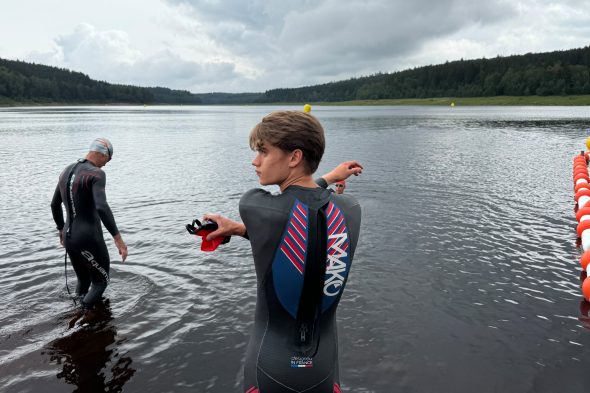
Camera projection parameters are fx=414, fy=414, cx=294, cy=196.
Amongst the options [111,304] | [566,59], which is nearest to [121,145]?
[111,304]

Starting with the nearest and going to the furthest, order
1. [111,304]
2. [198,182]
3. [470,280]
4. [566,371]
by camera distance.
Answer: [566,371], [111,304], [470,280], [198,182]

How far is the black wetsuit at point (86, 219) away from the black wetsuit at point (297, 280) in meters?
5.03

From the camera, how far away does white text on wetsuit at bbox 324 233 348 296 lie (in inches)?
105

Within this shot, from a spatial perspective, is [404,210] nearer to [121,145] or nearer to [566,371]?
[566,371]

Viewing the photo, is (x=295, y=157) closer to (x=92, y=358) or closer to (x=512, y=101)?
(x=92, y=358)

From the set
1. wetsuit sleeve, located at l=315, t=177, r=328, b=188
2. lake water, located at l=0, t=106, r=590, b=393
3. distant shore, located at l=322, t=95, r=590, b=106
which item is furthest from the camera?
distant shore, located at l=322, t=95, r=590, b=106

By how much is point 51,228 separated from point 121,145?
99.0 ft

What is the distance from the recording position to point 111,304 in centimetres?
860

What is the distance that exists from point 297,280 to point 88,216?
597 centimetres

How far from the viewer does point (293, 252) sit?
257 centimetres

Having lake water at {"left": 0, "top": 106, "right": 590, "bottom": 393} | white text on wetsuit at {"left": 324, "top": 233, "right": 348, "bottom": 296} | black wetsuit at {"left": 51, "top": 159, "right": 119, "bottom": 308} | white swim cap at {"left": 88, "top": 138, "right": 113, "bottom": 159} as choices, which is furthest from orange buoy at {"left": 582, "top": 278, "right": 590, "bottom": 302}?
white swim cap at {"left": 88, "top": 138, "right": 113, "bottom": 159}

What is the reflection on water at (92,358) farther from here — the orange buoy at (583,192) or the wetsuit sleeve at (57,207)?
the orange buoy at (583,192)

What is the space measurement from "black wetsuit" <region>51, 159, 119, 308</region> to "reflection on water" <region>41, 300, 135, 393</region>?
2.44 ft

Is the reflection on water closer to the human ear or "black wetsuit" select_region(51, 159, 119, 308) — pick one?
"black wetsuit" select_region(51, 159, 119, 308)
